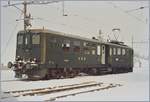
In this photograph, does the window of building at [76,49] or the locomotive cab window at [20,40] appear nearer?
the locomotive cab window at [20,40]

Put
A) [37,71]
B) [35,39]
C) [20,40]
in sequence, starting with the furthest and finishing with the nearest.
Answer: [20,40]
[35,39]
[37,71]

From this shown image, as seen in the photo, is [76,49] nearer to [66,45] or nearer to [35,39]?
[66,45]

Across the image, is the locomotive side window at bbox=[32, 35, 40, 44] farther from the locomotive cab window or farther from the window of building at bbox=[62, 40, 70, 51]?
the window of building at bbox=[62, 40, 70, 51]

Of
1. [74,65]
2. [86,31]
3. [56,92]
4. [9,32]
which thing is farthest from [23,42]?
[86,31]

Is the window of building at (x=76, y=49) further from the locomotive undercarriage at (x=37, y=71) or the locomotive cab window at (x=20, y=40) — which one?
the locomotive cab window at (x=20, y=40)

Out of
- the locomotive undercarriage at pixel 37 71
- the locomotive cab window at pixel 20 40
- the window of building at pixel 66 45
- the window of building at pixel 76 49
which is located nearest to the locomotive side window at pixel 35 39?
the locomotive cab window at pixel 20 40

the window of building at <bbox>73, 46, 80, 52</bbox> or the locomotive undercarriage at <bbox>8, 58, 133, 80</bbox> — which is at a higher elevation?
the window of building at <bbox>73, 46, 80, 52</bbox>

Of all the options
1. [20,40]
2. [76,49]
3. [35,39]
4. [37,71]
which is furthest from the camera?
[76,49]

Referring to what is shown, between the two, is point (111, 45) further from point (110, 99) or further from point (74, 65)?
point (110, 99)

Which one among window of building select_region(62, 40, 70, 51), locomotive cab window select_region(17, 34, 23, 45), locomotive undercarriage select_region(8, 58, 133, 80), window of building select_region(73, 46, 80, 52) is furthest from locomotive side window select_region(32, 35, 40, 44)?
window of building select_region(73, 46, 80, 52)

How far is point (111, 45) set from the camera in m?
28.0

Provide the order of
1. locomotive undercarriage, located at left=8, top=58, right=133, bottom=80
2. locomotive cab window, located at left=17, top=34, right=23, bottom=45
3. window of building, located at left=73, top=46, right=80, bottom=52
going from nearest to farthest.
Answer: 1. locomotive undercarriage, located at left=8, top=58, right=133, bottom=80
2. locomotive cab window, located at left=17, top=34, right=23, bottom=45
3. window of building, located at left=73, top=46, right=80, bottom=52

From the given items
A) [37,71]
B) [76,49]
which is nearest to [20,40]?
[37,71]

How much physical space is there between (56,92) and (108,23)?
4203 cm
